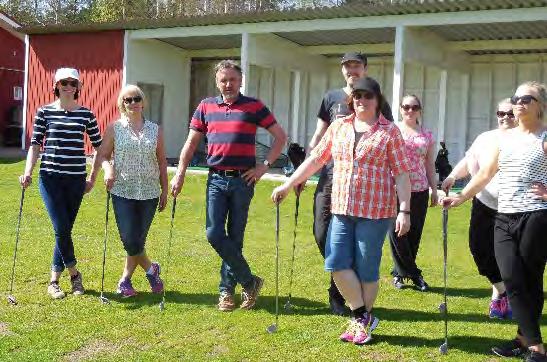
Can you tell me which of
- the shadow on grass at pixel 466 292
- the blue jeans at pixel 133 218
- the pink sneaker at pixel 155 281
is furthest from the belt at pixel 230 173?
the shadow on grass at pixel 466 292

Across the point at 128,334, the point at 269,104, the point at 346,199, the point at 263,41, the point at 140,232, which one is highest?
the point at 263,41

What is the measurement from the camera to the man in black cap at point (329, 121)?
17.6ft

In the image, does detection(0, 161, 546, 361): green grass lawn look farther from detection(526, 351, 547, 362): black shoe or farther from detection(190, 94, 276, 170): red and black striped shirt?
detection(190, 94, 276, 170): red and black striped shirt

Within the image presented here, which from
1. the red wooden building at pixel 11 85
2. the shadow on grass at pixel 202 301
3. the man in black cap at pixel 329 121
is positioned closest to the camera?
the man in black cap at pixel 329 121

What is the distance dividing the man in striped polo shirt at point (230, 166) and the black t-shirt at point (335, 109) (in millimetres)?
389

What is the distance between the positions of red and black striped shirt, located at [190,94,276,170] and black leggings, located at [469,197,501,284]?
5.86 ft

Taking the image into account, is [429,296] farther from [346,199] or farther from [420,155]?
[346,199]

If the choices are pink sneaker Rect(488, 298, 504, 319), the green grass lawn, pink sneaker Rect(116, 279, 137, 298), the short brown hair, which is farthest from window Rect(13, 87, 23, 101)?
the short brown hair

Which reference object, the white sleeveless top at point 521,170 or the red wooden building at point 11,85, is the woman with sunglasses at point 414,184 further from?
the red wooden building at point 11,85

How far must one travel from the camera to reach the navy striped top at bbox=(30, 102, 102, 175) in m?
5.77

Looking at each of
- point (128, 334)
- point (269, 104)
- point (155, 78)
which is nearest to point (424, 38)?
point (269, 104)

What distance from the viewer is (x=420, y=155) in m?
6.45

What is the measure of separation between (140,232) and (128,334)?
1.12 metres

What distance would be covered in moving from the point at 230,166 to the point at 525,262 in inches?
88.1
